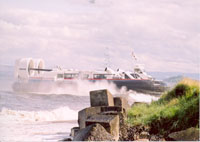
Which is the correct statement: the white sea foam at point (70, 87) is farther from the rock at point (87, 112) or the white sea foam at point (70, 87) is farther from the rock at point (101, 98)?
the rock at point (87, 112)

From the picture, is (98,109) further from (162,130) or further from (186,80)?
(186,80)

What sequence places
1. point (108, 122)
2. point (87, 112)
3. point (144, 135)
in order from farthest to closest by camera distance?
point (87, 112), point (144, 135), point (108, 122)

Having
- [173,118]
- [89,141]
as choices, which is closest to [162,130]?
[173,118]

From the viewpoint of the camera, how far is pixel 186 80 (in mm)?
8820

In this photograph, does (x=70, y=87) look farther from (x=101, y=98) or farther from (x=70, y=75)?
(x=101, y=98)

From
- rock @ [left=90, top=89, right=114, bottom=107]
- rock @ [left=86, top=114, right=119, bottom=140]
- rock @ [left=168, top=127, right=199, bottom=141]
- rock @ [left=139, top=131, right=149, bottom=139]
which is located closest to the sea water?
rock @ [left=90, top=89, right=114, bottom=107]

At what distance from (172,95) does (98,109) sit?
10.1ft

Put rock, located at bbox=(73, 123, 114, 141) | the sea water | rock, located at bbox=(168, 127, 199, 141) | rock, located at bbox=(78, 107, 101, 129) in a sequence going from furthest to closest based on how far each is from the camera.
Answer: the sea water
rock, located at bbox=(78, 107, 101, 129)
rock, located at bbox=(168, 127, 199, 141)
rock, located at bbox=(73, 123, 114, 141)

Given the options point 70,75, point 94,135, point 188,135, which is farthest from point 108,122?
point 70,75

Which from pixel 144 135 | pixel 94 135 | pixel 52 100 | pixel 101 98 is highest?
pixel 101 98

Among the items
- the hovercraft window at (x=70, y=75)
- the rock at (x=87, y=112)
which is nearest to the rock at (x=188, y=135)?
the rock at (x=87, y=112)

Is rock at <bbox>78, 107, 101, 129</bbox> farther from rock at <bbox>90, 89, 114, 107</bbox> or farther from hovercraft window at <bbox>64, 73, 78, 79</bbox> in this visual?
hovercraft window at <bbox>64, 73, 78, 79</bbox>

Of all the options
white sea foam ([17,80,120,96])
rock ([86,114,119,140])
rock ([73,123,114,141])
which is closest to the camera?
rock ([73,123,114,141])

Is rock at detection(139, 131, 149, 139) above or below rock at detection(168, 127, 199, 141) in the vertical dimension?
below
